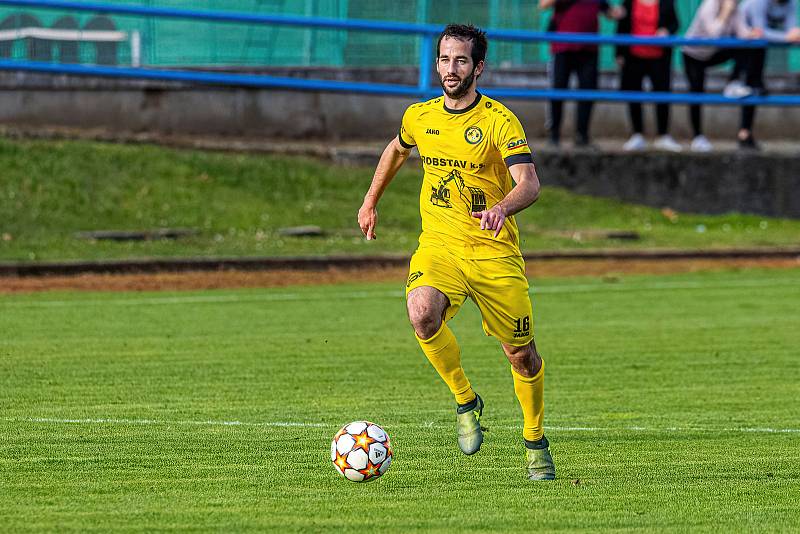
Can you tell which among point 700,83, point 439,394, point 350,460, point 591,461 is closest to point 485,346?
point 439,394

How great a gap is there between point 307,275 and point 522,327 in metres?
10.4

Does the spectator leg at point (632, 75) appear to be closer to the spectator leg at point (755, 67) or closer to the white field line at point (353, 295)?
the spectator leg at point (755, 67)

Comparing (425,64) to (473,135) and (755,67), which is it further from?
(473,135)

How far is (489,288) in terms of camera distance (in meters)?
7.07

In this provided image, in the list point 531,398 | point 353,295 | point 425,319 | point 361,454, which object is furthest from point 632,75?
point 361,454

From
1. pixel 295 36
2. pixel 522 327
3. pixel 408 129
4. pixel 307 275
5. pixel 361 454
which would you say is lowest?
pixel 307 275

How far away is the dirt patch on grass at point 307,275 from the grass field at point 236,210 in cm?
79

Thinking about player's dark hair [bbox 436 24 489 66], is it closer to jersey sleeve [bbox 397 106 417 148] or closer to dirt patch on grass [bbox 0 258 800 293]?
jersey sleeve [bbox 397 106 417 148]

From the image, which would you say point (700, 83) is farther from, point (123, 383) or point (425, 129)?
point (425, 129)

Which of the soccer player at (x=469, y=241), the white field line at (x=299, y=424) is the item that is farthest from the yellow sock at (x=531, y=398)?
the white field line at (x=299, y=424)

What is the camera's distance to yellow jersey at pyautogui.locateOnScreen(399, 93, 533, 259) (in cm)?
→ 706

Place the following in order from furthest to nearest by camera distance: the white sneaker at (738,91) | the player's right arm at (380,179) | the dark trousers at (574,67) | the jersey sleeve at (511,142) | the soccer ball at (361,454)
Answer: the white sneaker at (738,91)
the dark trousers at (574,67)
the player's right arm at (380,179)
the jersey sleeve at (511,142)
the soccer ball at (361,454)

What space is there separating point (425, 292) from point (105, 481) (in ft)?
5.80

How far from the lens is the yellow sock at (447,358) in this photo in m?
7.12
